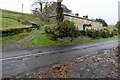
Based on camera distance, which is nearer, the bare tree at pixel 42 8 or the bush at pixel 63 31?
the bush at pixel 63 31

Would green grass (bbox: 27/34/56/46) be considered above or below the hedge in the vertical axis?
below

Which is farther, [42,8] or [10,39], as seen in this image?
[42,8]

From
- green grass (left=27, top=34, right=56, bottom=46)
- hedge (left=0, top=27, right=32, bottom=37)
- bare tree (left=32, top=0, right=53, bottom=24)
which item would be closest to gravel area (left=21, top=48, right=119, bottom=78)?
green grass (left=27, top=34, right=56, bottom=46)

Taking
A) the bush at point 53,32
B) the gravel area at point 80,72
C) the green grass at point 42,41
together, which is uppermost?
the bush at point 53,32

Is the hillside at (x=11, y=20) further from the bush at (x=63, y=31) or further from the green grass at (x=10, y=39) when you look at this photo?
the bush at (x=63, y=31)

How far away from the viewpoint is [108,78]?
11.0m

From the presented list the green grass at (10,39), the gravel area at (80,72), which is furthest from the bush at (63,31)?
the gravel area at (80,72)

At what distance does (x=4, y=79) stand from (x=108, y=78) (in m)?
4.82

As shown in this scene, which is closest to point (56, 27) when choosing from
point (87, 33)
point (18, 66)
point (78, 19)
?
point (87, 33)

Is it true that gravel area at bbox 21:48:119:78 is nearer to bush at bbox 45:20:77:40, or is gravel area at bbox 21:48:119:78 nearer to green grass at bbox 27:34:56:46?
green grass at bbox 27:34:56:46

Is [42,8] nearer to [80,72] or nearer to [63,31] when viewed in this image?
[63,31]

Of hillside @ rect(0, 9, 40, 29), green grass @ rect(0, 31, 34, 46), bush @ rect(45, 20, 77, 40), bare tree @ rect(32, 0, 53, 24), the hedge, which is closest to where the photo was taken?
green grass @ rect(0, 31, 34, 46)

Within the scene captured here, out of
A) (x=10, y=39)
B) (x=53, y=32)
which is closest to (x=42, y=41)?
(x=53, y=32)

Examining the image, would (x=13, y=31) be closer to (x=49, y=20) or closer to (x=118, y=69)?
(x=118, y=69)
